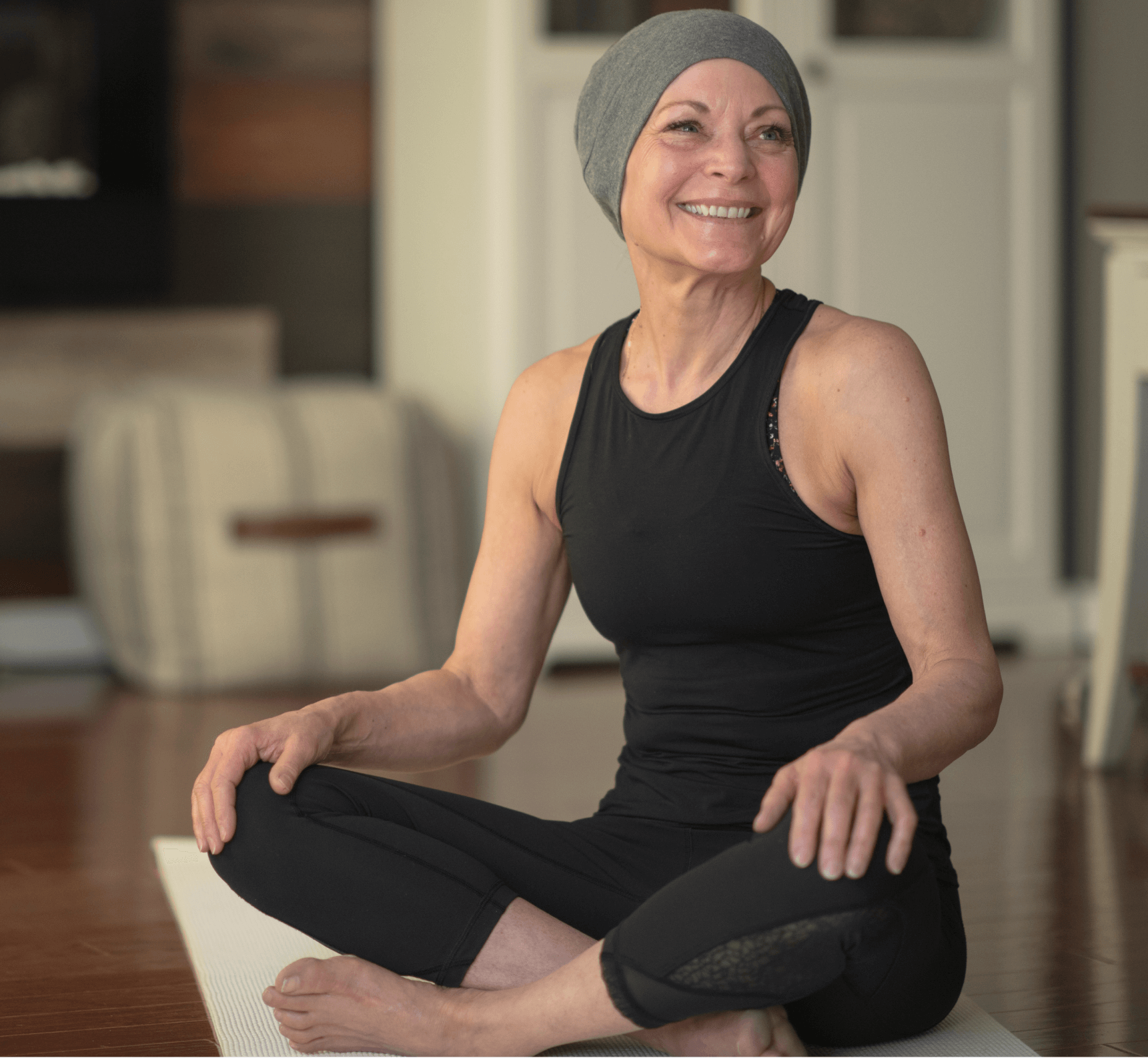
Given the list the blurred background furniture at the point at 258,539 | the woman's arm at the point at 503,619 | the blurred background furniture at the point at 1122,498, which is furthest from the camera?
the blurred background furniture at the point at 258,539

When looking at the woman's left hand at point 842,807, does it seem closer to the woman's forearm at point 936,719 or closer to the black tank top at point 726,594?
the woman's forearm at point 936,719

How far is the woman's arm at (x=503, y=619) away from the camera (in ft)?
4.52

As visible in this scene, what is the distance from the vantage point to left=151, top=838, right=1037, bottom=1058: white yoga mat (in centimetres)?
127

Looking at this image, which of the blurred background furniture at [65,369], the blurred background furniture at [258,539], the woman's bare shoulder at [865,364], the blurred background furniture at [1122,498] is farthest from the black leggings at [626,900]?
the blurred background furniture at [65,369]

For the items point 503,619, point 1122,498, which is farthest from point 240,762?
point 1122,498

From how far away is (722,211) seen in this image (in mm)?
1278

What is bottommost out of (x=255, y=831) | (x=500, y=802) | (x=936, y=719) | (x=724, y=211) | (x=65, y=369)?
(x=500, y=802)

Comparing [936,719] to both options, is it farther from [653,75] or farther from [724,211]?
[653,75]

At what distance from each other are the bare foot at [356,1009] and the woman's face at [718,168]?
63cm

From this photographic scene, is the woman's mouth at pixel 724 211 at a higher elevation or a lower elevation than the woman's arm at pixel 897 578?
higher

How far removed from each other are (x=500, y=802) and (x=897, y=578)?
3.90ft

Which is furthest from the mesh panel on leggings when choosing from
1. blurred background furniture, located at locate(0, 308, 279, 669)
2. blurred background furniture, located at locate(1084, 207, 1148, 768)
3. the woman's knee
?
blurred background furniture, located at locate(0, 308, 279, 669)

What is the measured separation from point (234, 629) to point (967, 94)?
203 cm

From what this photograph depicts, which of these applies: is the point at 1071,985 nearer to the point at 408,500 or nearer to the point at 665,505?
the point at 665,505
